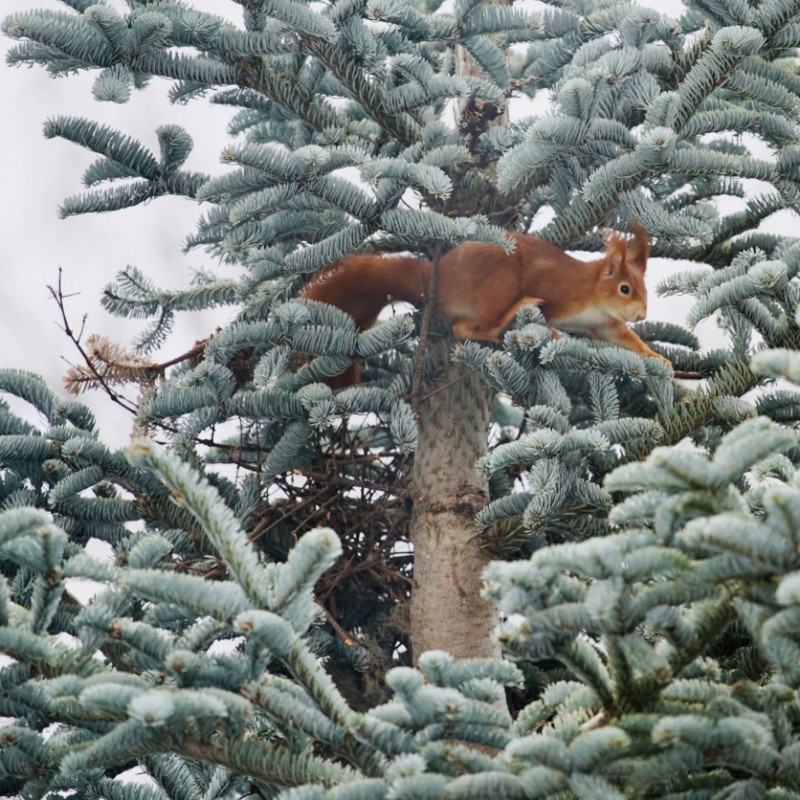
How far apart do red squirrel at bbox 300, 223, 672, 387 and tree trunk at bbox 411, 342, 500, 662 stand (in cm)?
14

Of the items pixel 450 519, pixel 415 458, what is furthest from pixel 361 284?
pixel 450 519

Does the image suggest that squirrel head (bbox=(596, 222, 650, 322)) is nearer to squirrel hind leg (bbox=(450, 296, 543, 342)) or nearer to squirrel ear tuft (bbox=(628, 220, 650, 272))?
squirrel ear tuft (bbox=(628, 220, 650, 272))

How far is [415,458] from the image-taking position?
8.87 feet

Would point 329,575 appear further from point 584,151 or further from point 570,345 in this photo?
point 584,151

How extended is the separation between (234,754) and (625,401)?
1552 mm

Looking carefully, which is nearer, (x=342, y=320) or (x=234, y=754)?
(x=234, y=754)

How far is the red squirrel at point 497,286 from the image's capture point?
2.72 meters

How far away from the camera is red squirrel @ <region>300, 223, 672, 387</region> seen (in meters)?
2.72

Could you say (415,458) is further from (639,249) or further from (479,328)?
(639,249)

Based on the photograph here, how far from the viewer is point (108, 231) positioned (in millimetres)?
5137

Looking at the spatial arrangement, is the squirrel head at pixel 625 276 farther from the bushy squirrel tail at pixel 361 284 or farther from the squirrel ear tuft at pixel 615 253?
the bushy squirrel tail at pixel 361 284

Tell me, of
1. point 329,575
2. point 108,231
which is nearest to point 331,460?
point 329,575

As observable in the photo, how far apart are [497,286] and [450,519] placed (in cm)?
58

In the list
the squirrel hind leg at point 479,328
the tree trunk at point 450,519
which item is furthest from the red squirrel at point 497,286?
the tree trunk at point 450,519
